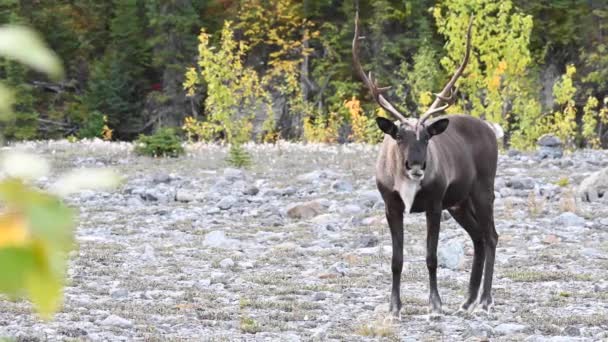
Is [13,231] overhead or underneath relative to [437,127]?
overhead

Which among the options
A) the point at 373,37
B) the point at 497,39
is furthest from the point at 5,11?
the point at 497,39

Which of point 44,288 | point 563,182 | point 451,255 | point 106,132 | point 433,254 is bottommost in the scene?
point 106,132

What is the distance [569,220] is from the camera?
11.3m

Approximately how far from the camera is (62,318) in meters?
6.41

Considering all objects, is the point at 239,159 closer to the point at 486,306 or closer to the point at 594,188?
the point at 594,188

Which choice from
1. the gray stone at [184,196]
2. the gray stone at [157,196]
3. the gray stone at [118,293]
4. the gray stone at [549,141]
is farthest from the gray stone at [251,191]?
the gray stone at [549,141]

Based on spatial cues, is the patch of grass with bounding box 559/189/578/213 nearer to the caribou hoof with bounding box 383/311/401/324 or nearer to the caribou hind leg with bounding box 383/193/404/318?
the caribou hind leg with bounding box 383/193/404/318

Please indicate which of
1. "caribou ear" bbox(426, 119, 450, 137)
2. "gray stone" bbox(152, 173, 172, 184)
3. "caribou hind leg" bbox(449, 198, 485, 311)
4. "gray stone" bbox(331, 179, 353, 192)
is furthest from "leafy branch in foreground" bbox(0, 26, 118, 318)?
"gray stone" bbox(152, 173, 172, 184)

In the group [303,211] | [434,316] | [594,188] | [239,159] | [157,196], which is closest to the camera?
[434,316]

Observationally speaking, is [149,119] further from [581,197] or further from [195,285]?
[195,285]

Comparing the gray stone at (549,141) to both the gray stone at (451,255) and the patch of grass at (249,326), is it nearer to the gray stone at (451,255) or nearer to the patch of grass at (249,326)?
the gray stone at (451,255)

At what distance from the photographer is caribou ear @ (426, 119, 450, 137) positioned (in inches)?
263

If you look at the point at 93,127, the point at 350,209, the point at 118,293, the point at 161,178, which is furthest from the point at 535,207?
the point at 93,127

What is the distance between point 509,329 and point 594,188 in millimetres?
7384
